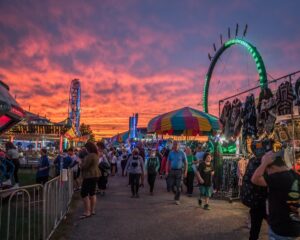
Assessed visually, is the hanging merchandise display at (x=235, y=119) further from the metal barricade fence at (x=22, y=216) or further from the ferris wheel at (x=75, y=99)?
the ferris wheel at (x=75, y=99)

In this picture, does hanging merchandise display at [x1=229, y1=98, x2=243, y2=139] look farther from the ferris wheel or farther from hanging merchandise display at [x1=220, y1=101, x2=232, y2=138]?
the ferris wheel

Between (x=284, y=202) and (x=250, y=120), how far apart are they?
629 cm

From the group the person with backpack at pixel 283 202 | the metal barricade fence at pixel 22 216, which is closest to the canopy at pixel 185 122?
the metal barricade fence at pixel 22 216

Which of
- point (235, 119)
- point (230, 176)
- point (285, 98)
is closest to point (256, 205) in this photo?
point (285, 98)

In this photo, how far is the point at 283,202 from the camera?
12.7ft

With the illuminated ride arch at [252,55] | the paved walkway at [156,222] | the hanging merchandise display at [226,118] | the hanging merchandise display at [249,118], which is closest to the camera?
the paved walkway at [156,222]

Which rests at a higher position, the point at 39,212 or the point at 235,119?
the point at 235,119

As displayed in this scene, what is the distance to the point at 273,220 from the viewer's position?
12.9 ft

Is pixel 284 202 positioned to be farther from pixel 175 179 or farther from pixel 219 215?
pixel 175 179

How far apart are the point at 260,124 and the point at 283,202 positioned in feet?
18.8

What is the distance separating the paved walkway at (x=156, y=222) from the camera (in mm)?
7117

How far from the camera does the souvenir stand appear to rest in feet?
26.3

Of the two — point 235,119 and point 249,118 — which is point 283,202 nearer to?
point 249,118

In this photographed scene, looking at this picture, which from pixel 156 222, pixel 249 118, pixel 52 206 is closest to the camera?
pixel 52 206
